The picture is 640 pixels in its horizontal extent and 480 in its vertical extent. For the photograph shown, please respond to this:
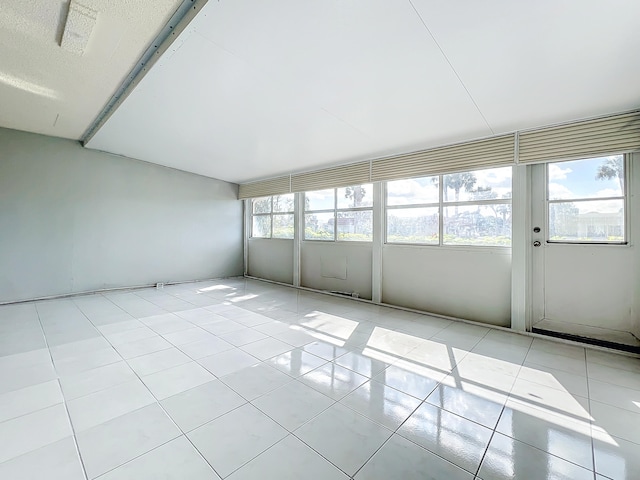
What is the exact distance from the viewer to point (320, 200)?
5938 mm

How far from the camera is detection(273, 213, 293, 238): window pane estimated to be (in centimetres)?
654

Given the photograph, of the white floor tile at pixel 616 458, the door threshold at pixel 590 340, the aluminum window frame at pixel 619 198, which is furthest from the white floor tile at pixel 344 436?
the aluminum window frame at pixel 619 198

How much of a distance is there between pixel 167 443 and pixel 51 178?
16.8ft

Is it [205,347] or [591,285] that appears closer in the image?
[205,347]

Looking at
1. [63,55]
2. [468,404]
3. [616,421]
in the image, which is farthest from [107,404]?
[616,421]

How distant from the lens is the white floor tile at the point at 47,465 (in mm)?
1320

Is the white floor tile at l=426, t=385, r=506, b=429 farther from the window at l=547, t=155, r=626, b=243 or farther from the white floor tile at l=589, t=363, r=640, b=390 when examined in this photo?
the window at l=547, t=155, r=626, b=243

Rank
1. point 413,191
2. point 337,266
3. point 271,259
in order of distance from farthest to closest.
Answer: point 271,259, point 337,266, point 413,191

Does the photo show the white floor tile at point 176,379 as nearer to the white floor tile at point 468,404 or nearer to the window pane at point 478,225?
the white floor tile at point 468,404

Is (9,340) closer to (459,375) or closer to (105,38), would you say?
(105,38)

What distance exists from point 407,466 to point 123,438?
5.21 feet

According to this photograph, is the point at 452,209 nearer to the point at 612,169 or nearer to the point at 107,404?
the point at 612,169

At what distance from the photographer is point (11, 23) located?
202 centimetres

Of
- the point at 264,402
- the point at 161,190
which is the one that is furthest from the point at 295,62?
the point at 161,190
